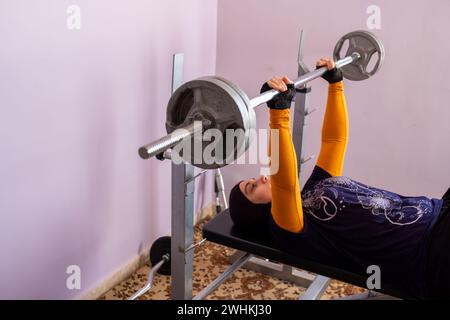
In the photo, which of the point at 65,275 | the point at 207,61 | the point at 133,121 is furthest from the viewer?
the point at 207,61

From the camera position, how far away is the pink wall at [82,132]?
1.39 meters

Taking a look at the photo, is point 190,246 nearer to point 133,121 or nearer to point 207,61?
point 133,121

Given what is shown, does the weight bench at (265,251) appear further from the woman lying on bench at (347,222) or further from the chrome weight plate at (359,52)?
the chrome weight plate at (359,52)

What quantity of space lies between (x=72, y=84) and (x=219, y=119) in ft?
2.32

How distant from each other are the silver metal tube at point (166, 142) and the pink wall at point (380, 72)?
1345 mm

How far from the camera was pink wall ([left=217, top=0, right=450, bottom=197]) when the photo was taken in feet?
6.63

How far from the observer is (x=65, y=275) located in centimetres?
171

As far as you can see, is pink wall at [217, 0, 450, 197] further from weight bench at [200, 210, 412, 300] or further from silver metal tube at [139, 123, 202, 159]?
silver metal tube at [139, 123, 202, 159]

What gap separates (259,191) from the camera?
4.97ft

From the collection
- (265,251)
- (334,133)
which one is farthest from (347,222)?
(334,133)

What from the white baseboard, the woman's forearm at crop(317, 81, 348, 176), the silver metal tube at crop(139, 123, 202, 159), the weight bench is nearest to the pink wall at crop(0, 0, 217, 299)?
the white baseboard

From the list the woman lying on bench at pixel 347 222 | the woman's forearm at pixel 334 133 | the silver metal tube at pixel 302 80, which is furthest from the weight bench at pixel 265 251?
the silver metal tube at pixel 302 80

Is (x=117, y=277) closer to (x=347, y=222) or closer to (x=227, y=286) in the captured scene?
(x=227, y=286)
